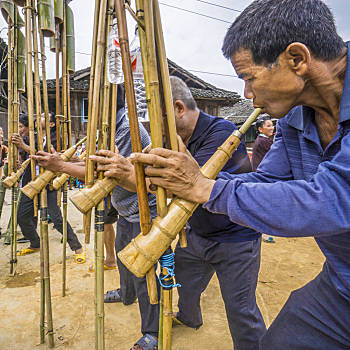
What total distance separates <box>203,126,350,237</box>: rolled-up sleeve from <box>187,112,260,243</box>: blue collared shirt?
0.80 meters

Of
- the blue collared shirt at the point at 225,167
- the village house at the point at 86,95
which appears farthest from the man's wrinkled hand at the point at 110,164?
the village house at the point at 86,95

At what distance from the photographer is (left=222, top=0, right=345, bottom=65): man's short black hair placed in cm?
83

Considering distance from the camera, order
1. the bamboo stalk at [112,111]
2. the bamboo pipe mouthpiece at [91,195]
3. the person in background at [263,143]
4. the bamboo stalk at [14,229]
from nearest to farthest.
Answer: the bamboo pipe mouthpiece at [91,195] → the bamboo stalk at [112,111] → the bamboo stalk at [14,229] → the person in background at [263,143]

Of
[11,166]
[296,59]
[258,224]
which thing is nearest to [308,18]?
[296,59]

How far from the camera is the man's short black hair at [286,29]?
0.83m

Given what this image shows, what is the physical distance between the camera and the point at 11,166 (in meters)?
2.46

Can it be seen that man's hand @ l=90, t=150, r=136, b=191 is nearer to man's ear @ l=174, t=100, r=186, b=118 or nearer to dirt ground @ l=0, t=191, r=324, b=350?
man's ear @ l=174, t=100, r=186, b=118

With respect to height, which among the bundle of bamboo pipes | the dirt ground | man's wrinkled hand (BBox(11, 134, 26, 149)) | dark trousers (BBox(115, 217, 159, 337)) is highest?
the bundle of bamboo pipes

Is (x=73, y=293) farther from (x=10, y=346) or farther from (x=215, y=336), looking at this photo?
(x=215, y=336)

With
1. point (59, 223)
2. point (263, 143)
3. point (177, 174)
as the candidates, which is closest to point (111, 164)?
point (177, 174)

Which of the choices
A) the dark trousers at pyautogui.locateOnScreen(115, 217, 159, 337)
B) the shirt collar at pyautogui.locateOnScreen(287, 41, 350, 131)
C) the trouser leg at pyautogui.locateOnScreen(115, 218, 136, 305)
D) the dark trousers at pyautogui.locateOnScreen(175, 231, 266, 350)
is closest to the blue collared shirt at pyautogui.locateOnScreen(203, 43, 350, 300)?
the shirt collar at pyautogui.locateOnScreen(287, 41, 350, 131)

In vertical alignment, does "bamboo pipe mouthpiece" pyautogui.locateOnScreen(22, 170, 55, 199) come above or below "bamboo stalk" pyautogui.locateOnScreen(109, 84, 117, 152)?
below

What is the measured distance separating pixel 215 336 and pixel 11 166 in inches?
100.0

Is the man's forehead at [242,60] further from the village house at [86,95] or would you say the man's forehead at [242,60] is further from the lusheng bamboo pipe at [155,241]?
the village house at [86,95]
